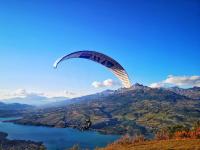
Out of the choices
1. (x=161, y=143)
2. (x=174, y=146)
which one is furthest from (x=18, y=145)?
(x=174, y=146)

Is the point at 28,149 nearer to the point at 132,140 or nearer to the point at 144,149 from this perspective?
the point at 132,140

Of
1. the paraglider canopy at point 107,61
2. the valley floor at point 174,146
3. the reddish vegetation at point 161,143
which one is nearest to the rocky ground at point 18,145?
the reddish vegetation at point 161,143

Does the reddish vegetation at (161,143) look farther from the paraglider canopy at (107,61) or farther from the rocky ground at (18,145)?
the rocky ground at (18,145)

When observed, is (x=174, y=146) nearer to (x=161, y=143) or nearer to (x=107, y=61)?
(x=161, y=143)

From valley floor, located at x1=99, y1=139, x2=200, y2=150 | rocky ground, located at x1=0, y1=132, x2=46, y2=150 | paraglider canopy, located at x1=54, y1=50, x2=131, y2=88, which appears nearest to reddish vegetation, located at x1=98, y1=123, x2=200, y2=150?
valley floor, located at x1=99, y1=139, x2=200, y2=150

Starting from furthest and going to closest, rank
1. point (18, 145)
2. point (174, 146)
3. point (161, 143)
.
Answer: point (18, 145) < point (161, 143) < point (174, 146)

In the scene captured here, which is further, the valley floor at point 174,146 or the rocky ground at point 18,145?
the rocky ground at point 18,145

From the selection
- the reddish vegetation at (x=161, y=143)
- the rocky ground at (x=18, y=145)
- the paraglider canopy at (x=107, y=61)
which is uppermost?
the paraglider canopy at (x=107, y=61)

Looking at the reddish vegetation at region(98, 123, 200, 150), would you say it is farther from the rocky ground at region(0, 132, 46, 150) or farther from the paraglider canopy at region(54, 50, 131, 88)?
the rocky ground at region(0, 132, 46, 150)
